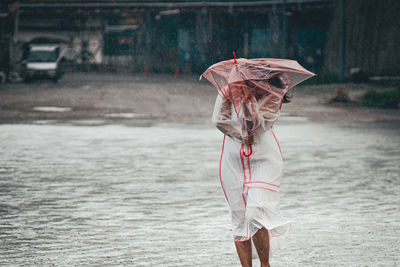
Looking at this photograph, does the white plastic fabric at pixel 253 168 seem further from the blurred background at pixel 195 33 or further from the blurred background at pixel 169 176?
the blurred background at pixel 195 33

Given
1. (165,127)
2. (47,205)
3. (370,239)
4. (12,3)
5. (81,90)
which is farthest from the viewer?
(12,3)

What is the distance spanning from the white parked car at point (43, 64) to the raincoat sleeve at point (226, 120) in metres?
34.7

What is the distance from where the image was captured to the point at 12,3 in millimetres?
44812

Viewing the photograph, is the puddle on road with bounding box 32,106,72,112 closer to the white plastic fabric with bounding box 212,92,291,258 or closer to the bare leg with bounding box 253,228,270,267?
the white plastic fabric with bounding box 212,92,291,258

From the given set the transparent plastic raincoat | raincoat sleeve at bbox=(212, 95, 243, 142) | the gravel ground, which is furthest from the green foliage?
raincoat sleeve at bbox=(212, 95, 243, 142)

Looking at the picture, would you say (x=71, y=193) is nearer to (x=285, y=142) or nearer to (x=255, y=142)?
(x=255, y=142)

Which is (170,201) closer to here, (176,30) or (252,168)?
(252,168)

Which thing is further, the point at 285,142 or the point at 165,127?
the point at 165,127

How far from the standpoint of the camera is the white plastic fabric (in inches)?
197

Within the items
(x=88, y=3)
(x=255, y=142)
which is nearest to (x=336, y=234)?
(x=255, y=142)

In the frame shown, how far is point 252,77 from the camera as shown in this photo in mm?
5082

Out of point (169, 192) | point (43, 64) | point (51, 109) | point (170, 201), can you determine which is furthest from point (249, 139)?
point (43, 64)

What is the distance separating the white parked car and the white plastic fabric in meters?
34.8

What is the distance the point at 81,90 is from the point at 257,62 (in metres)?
26.8
